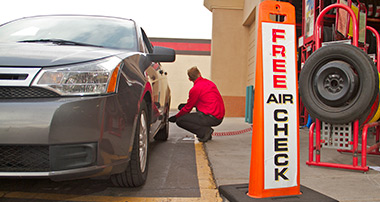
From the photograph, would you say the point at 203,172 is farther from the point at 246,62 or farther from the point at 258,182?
the point at 246,62

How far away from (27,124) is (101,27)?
5.34ft

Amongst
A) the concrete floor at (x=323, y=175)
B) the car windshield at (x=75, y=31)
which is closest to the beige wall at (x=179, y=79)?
the concrete floor at (x=323, y=175)

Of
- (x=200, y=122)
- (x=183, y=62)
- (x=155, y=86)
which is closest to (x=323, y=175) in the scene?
(x=155, y=86)

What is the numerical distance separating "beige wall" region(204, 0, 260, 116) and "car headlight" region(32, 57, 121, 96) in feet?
28.8

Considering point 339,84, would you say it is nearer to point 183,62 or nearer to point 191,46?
point 183,62

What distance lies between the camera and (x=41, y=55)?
1953mm

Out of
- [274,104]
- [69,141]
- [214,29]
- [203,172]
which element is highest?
[214,29]

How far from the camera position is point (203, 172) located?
3.12 m

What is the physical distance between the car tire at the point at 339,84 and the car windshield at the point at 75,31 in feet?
6.15

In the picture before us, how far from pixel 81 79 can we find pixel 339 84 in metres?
Answer: 2.44

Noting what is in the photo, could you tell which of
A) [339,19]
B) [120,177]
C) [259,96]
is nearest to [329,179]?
[259,96]

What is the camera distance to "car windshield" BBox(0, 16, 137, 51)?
2736 millimetres

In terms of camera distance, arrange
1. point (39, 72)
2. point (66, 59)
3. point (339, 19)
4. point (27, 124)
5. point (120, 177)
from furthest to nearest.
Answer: point (339, 19), point (120, 177), point (66, 59), point (39, 72), point (27, 124)

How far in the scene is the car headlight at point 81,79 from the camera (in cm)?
179
